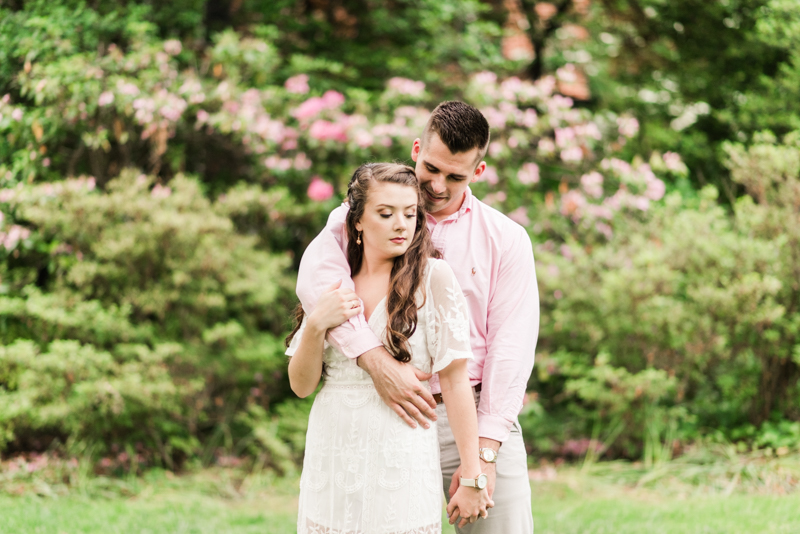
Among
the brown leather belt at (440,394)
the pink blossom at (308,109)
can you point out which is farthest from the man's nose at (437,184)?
the pink blossom at (308,109)

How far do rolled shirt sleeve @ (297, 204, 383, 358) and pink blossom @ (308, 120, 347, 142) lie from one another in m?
4.01

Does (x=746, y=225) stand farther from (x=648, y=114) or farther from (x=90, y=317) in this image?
(x=90, y=317)

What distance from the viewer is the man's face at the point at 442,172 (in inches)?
88.9

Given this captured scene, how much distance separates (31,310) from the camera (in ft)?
16.8

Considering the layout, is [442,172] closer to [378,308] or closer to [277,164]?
[378,308]

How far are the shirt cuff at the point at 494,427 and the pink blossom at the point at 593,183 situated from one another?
15.8ft

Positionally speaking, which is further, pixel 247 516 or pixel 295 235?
pixel 295 235

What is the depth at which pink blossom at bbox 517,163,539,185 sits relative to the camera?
21.5 feet

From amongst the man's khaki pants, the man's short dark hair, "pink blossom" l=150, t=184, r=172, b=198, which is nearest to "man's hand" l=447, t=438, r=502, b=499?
the man's khaki pants

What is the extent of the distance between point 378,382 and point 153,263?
4.19 meters

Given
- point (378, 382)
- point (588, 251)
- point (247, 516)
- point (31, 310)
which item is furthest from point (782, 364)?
point (31, 310)

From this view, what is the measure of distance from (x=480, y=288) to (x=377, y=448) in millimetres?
669

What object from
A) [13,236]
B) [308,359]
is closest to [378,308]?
[308,359]

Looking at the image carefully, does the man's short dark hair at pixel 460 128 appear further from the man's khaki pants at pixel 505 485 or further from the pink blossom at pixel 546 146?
the pink blossom at pixel 546 146
